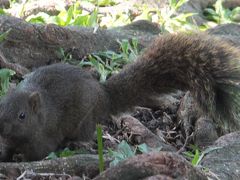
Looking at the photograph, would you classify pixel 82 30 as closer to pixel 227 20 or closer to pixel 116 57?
pixel 116 57

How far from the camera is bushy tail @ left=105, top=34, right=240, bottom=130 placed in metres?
5.23

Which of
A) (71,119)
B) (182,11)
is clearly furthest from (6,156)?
(182,11)

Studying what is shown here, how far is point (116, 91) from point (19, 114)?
101 centimetres

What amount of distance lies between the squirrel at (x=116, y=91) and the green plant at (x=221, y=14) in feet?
16.4

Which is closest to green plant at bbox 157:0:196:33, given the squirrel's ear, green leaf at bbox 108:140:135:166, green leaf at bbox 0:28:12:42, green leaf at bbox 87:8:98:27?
green leaf at bbox 87:8:98:27

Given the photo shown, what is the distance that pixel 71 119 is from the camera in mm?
6195

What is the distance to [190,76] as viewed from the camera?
564cm

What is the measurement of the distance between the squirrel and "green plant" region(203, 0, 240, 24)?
16.4ft

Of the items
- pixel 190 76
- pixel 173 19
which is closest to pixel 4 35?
pixel 190 76

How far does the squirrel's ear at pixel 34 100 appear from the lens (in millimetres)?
5863

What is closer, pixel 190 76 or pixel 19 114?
pixel 190 76

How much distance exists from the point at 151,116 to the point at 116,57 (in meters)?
1.09

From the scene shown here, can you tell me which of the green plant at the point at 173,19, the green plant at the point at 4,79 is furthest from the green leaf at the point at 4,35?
the green plant at the point at 173,19

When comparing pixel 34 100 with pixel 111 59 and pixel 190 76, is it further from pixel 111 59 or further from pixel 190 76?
pixel 111 59
